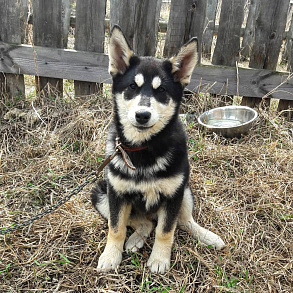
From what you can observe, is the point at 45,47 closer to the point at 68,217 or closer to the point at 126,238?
the point at 68,217

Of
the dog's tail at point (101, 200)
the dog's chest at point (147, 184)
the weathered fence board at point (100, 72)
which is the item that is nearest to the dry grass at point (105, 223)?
the dog's tail at point (101, 200)

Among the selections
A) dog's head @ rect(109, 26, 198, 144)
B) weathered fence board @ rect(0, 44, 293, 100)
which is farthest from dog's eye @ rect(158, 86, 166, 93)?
weathered fence board @ rect(0, 44, 293, 100)

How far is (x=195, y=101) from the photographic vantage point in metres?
4.59

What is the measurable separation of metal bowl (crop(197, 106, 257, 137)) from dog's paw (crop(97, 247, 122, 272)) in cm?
220

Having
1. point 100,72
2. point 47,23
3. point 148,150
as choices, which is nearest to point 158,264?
point 148,150

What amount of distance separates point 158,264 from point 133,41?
300 centimetres

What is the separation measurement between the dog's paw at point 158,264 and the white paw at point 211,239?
0.43 metres

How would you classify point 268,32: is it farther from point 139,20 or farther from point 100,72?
point 100,72

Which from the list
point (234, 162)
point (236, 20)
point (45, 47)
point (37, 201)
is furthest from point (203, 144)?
point (45, 47)

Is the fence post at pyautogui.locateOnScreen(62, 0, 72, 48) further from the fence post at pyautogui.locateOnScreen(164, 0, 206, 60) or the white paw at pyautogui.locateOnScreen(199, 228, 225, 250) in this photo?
the white paw at pyautogui.locateOnScreen(199, 228, 225, 250)

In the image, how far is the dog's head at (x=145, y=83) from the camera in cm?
247

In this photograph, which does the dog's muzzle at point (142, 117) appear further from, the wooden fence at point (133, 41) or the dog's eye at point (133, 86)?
the wooden fence at point (133, 41)

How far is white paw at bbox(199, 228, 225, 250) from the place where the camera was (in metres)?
2.80

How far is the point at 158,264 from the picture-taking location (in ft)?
8.39
